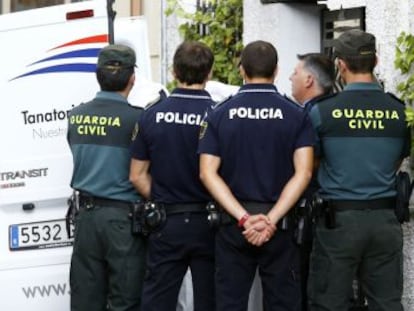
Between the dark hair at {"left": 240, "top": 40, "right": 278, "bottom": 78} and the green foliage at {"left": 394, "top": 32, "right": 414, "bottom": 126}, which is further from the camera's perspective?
the green foliage at {"left": 394, "top": 32, "right": 414, "bottom": 126}

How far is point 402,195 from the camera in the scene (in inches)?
233

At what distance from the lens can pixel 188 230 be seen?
6.10 metres

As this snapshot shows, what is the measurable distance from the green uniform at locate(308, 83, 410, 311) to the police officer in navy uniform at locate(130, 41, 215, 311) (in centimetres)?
68

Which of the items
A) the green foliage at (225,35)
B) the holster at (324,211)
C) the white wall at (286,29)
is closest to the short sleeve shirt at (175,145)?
the holster at (324,211)

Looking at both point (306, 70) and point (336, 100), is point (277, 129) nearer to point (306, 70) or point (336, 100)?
point (336, 100)

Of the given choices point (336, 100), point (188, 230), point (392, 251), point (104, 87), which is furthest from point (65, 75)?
point (392, 251)

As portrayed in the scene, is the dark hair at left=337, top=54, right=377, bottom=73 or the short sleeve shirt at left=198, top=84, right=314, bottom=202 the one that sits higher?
the dark hair at left=337, top=54, right=377, bottom=73

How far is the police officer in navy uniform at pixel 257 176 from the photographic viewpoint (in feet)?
19.0

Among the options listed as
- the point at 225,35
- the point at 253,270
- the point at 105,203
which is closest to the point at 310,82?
the point at 253,270

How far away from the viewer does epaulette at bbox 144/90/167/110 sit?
6201 millimetres

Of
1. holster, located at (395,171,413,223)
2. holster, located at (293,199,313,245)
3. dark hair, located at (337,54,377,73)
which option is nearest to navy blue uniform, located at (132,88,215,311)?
holster, located at (293,199,313,245)

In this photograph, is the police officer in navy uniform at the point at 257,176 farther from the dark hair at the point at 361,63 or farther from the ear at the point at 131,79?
the ear at the point at 131,79

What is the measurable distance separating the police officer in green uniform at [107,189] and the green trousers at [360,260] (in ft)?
3.72

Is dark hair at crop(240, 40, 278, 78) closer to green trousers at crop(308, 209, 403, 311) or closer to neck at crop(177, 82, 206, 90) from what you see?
neck at crop(177, 82, 206, 90)
